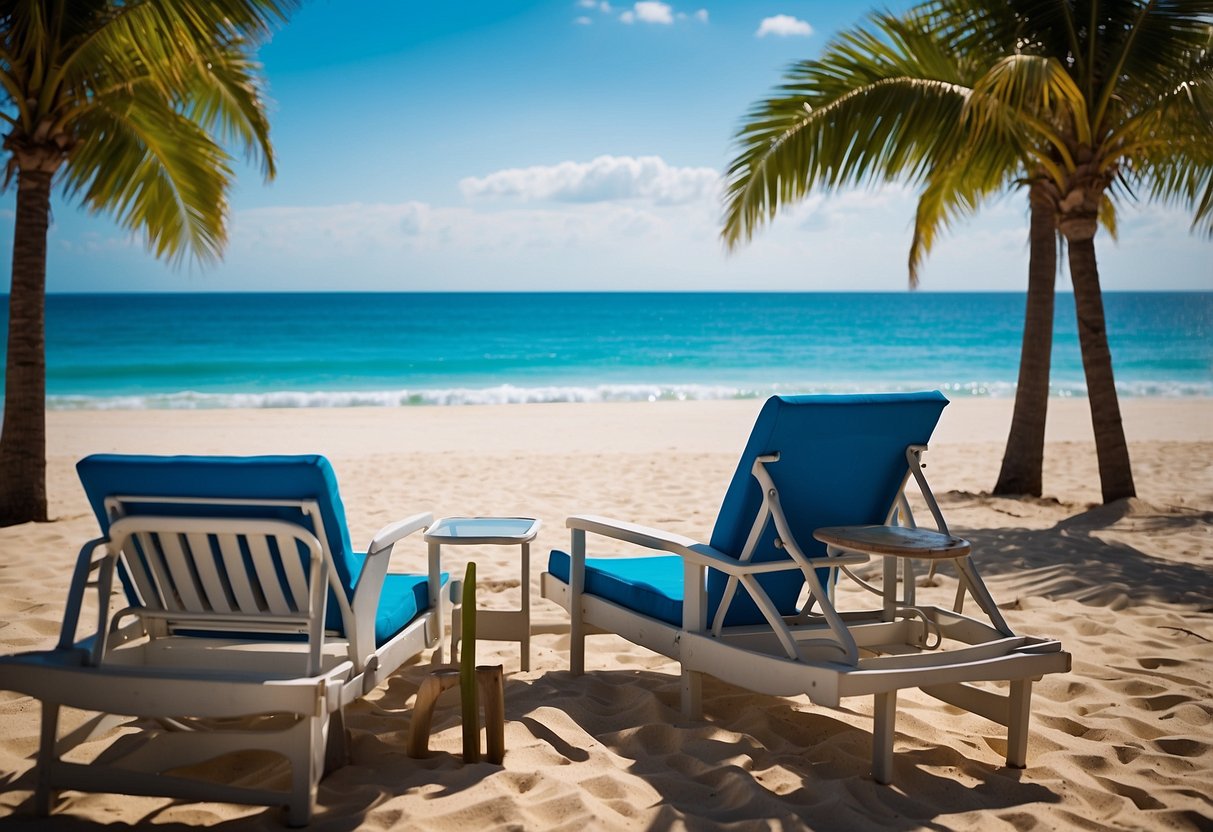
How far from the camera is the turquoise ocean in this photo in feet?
75.9

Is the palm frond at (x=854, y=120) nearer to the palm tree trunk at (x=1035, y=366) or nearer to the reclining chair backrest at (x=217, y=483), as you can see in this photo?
the palm tree trunk at (x=1035, y=366)

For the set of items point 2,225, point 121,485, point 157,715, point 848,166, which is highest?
point 2,225

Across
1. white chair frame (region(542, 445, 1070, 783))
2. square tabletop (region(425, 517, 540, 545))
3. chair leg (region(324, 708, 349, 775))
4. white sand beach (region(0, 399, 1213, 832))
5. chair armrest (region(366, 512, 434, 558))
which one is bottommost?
white sand beach (region(0, 399, 1213, 832))

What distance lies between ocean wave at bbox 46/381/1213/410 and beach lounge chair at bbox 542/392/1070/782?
1488cm

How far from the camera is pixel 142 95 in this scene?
6.85 metres

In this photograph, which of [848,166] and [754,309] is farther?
[754,309]

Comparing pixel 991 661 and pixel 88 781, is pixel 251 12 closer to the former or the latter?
pixel 88 781

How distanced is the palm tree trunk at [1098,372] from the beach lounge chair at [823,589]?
4.35m

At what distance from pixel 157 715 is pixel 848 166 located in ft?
19.0

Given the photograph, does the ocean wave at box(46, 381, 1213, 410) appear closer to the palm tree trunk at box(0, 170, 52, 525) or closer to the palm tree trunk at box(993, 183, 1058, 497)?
the palm tree trunk at box(993, 183, 1058, 497)

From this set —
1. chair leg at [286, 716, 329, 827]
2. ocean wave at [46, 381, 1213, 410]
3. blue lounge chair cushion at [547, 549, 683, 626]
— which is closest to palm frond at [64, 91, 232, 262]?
blue lounge chair cushion at [547, 549, 683, 626]

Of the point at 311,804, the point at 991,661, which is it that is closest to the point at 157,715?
the point at 311,804

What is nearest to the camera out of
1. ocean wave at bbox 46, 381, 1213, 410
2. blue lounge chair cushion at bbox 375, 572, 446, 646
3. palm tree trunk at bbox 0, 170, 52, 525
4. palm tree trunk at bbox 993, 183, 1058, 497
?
blue lounge chair cushion at bbox 375, 572, 446, 646

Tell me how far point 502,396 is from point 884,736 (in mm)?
20128
